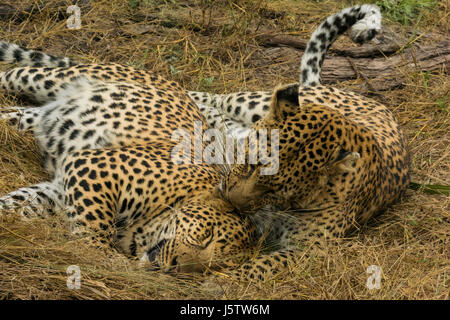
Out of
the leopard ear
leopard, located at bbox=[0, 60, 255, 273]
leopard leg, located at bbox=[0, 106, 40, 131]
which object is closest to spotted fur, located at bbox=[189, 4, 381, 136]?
leopard, located at bbox=[0, 60, 255, 273]

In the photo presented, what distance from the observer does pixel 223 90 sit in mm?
8344

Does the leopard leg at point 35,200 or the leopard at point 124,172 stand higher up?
the leopard at point 124,172

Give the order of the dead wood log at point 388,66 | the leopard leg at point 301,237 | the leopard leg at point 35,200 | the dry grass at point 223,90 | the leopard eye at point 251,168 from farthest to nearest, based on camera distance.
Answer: the dead wood log at point 388,66, the leopard leg at point 35,200, the leopard leg at point 301,237, the leopard eye at point 251,168, the dry grass at point 223,90

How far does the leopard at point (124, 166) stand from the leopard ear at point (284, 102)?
2.95 feet

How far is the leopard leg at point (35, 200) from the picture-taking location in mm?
5707

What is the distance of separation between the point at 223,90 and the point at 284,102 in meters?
2.86

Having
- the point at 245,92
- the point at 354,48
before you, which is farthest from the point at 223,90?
the point at 354,48

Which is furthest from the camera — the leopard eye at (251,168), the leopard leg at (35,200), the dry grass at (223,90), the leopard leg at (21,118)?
the leopard leg at (21,118)

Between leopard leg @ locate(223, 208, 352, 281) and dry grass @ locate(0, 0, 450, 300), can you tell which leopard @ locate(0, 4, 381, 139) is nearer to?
dry grass @ locate(0, 0, 450, 300)

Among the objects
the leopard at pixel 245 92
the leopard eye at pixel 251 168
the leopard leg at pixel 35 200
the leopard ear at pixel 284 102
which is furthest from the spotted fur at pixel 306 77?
the leopard leg at pixel 35 200

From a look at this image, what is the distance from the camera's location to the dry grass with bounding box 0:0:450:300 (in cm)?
480

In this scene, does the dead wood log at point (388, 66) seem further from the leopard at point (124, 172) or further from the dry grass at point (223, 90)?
the leopard at point (124, 172)

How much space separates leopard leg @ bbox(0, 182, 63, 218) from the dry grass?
196mm

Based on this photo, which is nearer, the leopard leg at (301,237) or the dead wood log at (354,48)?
the leopard leg at (301,237)
